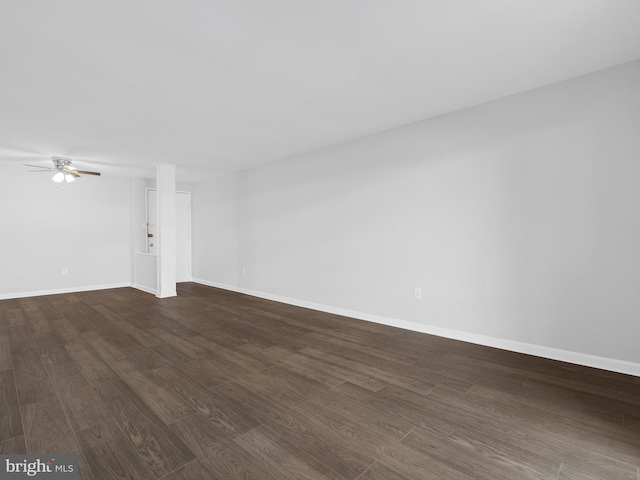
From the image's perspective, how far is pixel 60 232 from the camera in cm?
613

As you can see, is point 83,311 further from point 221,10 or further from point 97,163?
point 221,10

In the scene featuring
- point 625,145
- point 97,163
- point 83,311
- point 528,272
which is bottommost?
point 83,311

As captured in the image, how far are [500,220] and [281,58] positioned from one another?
2.51m

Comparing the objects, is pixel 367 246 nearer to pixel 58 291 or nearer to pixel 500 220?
pixel 500 220

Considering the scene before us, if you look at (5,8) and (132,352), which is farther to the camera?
Result: (132,352)

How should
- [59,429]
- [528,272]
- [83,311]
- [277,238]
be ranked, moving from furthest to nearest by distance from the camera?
[277,238], [83,311], [528,272], [59,429]

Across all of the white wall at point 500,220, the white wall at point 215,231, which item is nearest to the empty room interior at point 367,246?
the white wall at point 500,220

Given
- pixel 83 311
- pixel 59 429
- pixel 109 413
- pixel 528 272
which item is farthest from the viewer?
pixel 83 311

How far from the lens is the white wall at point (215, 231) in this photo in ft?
21.2

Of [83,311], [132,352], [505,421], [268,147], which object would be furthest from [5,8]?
[83,311]

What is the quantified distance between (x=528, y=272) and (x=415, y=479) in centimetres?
228

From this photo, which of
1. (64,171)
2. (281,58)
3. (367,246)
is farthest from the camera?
(64,171)

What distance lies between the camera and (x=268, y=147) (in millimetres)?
4672

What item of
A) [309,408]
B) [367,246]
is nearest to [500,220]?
[367,246]
